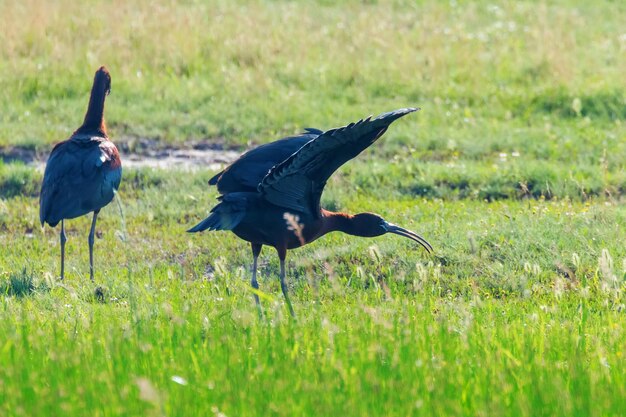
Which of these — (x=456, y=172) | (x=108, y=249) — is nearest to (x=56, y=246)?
(x=108, y=249)

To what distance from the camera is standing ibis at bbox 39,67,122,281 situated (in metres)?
7.89

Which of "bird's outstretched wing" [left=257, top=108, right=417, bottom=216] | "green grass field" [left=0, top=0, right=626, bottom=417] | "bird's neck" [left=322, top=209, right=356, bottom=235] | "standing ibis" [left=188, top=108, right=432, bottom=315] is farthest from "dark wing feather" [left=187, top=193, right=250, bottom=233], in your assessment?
"bird's neck" [left=322, top=209, right=356, bottom=235]

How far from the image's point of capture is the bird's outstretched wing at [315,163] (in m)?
6.14

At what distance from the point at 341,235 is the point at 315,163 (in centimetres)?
227

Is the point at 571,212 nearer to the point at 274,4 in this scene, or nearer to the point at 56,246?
the point at 56,246

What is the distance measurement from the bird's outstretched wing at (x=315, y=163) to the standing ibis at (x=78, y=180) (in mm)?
1687

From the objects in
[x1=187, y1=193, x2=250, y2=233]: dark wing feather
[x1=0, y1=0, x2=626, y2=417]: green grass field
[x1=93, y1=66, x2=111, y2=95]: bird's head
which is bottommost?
[x1=0, y1=0, x2=626, y2=417]: green grass field

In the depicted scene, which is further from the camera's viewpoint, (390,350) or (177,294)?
(177,294)

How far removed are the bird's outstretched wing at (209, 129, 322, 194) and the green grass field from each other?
0.56 m

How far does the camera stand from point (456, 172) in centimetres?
1036

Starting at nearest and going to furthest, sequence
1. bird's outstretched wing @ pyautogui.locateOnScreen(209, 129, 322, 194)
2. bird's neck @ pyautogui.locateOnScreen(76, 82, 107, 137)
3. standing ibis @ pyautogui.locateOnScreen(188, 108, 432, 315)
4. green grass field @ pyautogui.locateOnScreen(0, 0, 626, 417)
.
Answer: green grass field @ pyautogui.locateOnScreen(0, 0, 626, 417)
standing ibis @ pyautogui.locateOnScreen(188, 108, 432, 315)
bird's outstretched wing @ pyautogui.locateOnScreen(209, 129, 322, 194)
bird's neck @ pyautogui.locateOnScreen(76, 82, 107, 137)

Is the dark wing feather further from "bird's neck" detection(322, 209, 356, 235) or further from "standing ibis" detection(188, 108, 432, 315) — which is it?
"bird's neck" detection(322, 209, 356, 235)

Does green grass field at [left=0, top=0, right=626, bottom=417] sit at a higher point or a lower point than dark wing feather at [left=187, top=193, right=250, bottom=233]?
lower

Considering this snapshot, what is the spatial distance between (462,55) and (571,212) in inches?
239
